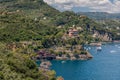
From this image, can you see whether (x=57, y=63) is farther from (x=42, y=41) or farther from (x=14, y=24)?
(x=14, y=24)

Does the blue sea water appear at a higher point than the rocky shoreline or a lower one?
higher

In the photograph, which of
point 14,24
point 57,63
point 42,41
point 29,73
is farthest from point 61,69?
point 29,73

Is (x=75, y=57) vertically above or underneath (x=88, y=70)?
underneath

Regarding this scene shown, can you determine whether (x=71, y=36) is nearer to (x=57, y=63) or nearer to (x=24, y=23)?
(x=24, y=23)

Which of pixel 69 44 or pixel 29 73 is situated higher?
pixel 29 73

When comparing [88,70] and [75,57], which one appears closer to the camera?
[88,70]

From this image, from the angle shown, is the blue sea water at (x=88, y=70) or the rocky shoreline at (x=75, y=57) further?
the rocky shoreline at (x=75, y=57)

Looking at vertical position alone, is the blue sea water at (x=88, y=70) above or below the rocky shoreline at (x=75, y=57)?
above

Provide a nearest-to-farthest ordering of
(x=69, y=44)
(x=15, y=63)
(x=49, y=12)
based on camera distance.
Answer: (x=15, y=63) → (x=69, y=44) → (x=49, y=12)

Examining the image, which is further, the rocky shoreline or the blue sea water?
the rocky shoreline

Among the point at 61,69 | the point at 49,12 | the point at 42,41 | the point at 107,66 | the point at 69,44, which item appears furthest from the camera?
the point at 49,12

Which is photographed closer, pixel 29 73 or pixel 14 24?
pixel 29 73
